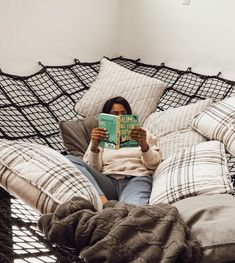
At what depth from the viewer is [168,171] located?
1440mm

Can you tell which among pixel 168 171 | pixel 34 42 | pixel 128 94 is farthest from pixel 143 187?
pixel 34 42

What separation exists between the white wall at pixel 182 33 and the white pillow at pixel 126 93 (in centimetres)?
32

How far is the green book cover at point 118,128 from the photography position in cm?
152

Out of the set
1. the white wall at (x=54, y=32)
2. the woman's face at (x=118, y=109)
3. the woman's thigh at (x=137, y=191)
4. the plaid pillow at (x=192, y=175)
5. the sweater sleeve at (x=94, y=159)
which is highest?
the white wall at (x=54, y=32)

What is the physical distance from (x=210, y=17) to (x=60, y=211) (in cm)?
160

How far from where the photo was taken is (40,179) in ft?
3.58

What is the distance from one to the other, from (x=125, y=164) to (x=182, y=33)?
102cm

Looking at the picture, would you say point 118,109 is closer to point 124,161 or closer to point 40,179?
point 124,161

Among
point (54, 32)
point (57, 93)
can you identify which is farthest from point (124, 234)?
point (54, 32)

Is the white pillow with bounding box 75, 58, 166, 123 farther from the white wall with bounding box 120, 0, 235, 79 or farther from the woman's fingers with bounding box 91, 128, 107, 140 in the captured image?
the woman's fingers with bounding box 91, 128, 107, 140

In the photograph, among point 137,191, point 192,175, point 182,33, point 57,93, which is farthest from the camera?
point 182,33

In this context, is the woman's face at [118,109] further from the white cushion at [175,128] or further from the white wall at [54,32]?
the white wall at [54,32]

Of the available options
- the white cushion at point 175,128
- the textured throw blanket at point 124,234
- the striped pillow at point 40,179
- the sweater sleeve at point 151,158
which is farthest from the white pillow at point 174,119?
the textured throw blanket at point 124,234

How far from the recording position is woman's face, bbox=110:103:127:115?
1.77 metres
